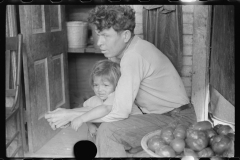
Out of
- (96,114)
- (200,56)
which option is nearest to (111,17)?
(96,114)

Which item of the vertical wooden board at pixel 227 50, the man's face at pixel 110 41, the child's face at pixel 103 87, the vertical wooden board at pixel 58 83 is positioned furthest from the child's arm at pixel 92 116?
the vertical wooden board at pixel 58 83

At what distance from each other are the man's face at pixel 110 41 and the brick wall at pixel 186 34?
1.14m

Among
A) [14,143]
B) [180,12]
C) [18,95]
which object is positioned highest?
[180,12]

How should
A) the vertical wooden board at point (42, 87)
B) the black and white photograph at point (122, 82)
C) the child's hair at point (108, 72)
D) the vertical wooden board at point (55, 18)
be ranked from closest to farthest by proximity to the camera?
the black and white photograph at point (122, 82)
the child's hair at point (108, 72)
the vertical wooden board at point (42, 87)
the vertical wooden board at point (55, 18)

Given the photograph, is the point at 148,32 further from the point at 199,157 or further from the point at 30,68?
the point at 199,157

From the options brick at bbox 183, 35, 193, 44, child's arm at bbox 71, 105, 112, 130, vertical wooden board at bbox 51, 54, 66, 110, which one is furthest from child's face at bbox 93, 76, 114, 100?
brick at bbox 183, 35, 193, 44

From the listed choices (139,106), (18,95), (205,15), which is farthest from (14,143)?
(205,15)

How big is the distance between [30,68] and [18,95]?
280 mm

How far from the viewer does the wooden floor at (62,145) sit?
83.7 inches

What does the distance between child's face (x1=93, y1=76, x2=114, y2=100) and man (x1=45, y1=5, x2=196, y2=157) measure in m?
0.15

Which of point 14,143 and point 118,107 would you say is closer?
point 118,107

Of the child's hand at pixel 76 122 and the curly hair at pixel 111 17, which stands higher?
the curly hair at pixel 111 17

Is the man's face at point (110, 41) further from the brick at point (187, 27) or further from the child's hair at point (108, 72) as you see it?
the brick at point (187, 27)

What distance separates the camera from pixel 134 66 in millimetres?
1336
